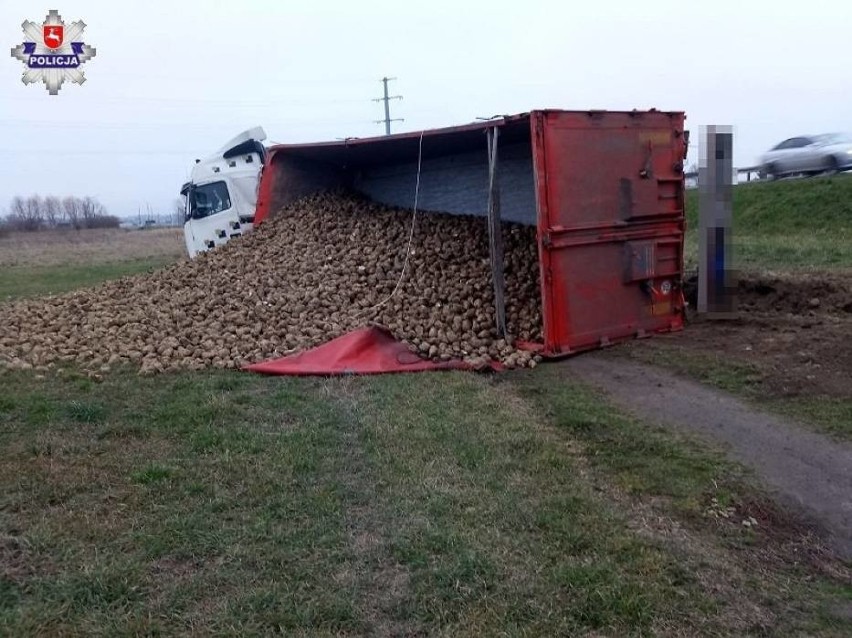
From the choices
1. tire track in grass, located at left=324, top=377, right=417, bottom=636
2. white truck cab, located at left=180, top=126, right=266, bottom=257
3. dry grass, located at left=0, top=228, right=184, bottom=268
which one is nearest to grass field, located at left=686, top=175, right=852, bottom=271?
white truck cab, located at left=180, top=126, right=266, bottom=257

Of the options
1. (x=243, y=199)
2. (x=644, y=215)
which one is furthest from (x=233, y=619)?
(x=243, y=199)

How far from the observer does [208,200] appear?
51.0 feet

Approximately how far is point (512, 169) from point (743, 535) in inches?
245

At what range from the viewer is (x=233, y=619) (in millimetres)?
3418

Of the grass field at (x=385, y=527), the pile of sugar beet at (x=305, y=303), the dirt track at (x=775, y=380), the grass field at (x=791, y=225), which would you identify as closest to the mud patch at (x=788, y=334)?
the dirt track at (x=775, y=380)

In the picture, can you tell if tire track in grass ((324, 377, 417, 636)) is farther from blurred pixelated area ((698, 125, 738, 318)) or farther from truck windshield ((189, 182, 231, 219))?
truck windshield ((189, 182, 231, 219))

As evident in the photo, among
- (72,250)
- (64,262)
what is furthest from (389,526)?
(72,250)

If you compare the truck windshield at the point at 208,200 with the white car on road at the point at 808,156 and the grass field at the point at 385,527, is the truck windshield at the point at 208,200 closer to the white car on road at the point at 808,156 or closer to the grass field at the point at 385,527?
the grass field at the point at 385,527

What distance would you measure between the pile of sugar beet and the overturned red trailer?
16.9 inches

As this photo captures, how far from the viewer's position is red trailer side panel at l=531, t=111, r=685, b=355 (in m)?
8.07

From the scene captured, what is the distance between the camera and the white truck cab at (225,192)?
15.1m

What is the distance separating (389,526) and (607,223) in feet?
16.8

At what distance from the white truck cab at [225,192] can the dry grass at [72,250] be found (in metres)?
13.4

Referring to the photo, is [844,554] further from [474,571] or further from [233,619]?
[233,619]
